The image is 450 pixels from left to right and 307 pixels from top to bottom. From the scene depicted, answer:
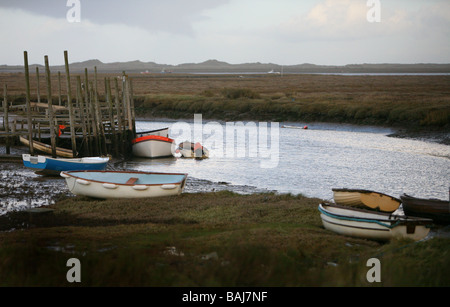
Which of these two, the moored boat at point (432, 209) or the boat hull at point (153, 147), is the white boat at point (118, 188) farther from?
the boat hull at point (153, 147)

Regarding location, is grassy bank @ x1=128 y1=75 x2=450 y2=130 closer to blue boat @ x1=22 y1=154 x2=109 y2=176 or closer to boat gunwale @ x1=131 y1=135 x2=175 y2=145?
boat gunwale @ x1=131 y1=135 x2=175 y2=145

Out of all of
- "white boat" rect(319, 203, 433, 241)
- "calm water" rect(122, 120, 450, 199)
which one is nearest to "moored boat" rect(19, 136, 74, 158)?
"calm water" rect(122, 120, 450, 199)

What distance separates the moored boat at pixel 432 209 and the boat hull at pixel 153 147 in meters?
18.8

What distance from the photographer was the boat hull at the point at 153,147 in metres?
31.9

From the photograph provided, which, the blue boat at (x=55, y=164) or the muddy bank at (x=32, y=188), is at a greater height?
the blue boat at (x=55, y=164)

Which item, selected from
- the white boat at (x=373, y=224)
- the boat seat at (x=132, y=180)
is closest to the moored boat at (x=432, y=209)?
the white boat at (x=373, y=224)

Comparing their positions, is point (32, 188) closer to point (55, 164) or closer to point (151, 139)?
point (55, 164)

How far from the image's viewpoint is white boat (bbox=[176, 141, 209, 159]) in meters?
31.1

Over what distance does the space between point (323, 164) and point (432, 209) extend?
1328 centimetres

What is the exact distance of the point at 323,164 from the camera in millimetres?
28922

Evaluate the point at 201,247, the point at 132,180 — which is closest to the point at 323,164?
the point at 132,180
